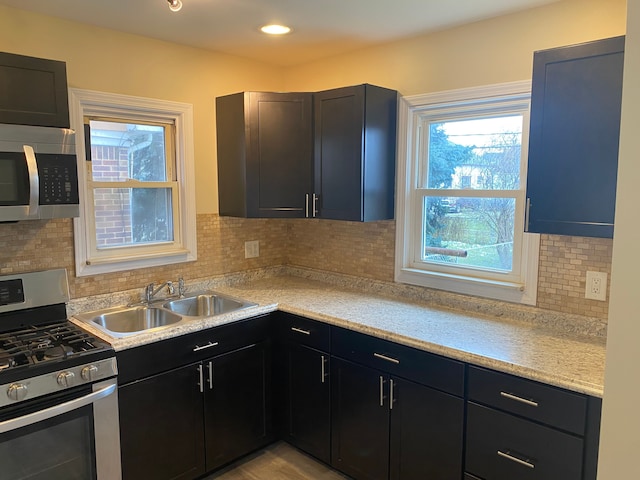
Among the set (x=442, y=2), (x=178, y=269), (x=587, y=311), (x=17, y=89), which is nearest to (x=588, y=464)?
(x=587, y=311)

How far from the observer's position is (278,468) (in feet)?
8.77

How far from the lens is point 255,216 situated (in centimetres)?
294

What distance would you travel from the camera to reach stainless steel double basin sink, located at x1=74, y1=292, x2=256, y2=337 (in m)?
2.55

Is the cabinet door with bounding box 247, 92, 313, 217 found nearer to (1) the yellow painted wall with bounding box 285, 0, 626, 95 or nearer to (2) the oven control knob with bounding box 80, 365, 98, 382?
(1) the yellow painted wall with bounding box 285, 0, 626, 95

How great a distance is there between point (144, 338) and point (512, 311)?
1791mm

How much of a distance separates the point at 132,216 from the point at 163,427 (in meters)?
1.19

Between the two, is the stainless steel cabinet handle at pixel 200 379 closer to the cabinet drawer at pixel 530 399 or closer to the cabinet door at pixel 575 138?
the cabinet drawer at pixel 530 399

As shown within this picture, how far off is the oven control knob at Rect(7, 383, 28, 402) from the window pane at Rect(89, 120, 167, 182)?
1202 millimetres

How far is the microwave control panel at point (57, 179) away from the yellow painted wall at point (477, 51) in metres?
1.71

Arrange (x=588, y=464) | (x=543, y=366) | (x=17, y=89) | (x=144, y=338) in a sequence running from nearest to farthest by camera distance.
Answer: (x=588, y=464) → (x=543, y=366) → (x=17, y=89) → (x=144, y=338)

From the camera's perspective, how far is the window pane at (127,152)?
2.61m

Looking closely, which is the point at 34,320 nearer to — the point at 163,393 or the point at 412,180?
the point at 163,393

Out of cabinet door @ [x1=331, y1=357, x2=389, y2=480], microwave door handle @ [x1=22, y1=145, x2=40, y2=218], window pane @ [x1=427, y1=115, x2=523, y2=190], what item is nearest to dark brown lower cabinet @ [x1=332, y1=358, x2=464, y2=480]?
cabinet door @ [x1=331, y1=357, x2=389, y2=480]

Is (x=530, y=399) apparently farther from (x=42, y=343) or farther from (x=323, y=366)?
(x=42, y=343)
